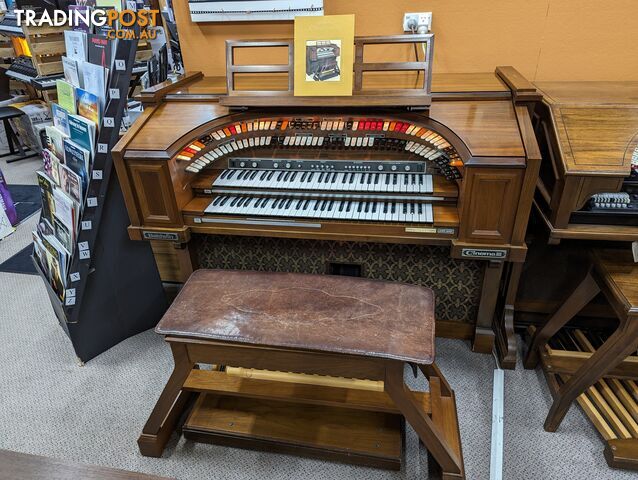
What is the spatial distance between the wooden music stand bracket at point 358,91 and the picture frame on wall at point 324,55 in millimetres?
26

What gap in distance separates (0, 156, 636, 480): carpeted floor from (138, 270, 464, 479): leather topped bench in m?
0.08

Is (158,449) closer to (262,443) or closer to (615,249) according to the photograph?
(262,443)

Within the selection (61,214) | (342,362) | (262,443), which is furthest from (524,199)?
(61,214)

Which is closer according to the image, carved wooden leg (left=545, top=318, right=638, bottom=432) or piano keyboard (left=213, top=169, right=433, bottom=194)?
carved wooden leg (left=545, top=318, right=638, bottom=432)

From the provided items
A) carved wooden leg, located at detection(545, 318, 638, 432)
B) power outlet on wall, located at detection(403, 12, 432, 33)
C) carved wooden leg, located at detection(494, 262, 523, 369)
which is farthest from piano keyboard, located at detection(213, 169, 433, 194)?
carved wooden leg, located at detection(545, 318, 638, 432)

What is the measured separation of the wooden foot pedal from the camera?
5.22 feet

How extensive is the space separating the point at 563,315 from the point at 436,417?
0.71 m

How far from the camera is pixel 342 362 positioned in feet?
4.26

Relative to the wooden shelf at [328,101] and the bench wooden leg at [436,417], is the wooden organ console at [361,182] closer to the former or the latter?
the wooden shelf at [328,101]

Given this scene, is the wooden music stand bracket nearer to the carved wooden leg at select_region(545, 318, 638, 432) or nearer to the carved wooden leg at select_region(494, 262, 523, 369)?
the carved wooden leg at select_region(494, 262, 523, 369)

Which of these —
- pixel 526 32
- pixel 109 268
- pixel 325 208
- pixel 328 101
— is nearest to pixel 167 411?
pixel 109 268

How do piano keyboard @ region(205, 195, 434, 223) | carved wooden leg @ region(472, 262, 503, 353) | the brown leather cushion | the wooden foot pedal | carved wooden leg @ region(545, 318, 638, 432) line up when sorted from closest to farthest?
the brown leather cushion
carved wooden leg @ region(545, 318, 638, 432)
the wooden foot pedal
piano keyboard @ region(205, 195, 434, 223)
carved wooden leg @ region(472, 262, 503, 353)

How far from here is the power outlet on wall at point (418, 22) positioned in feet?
6.45

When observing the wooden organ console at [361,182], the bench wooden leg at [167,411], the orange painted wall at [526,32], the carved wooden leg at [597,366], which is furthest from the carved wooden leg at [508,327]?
the bench wooden leg at [167,411]
